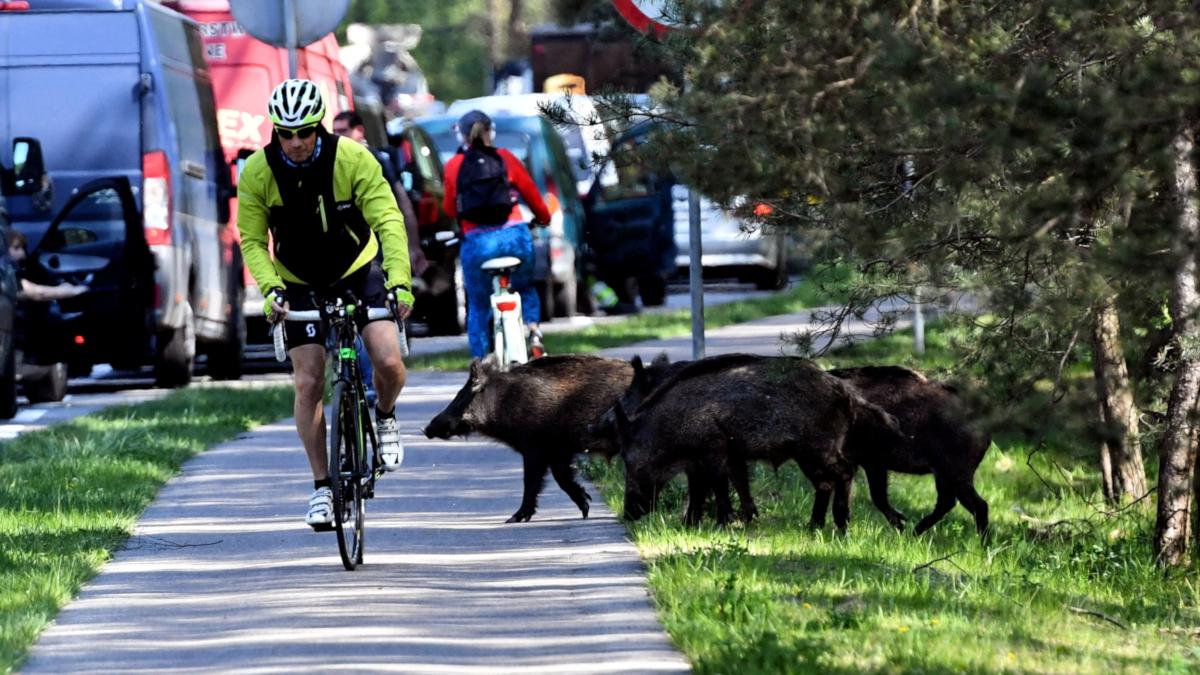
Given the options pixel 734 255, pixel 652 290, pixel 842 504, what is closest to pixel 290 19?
pixel 842 504

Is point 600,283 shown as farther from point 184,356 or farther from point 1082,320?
point 1082,320

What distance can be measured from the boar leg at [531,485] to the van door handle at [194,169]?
25.5 feet

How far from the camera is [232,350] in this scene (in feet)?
67.8

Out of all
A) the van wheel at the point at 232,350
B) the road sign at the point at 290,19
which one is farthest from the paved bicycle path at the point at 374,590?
the van wheel at the point at 232,350

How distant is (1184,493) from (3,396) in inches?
353

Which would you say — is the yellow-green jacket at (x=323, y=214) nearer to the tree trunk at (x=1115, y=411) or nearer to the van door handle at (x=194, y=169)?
the tree trunk at (x=1115, y=411)

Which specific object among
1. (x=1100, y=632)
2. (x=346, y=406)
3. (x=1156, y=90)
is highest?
(x=1156, y=90)

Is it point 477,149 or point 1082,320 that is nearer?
point 1082,320

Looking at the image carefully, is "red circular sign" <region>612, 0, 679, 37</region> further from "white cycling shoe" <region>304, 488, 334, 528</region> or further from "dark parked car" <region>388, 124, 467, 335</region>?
"dark parked car" <region>388, 124, 467, 335</region>

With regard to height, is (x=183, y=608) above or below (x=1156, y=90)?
below

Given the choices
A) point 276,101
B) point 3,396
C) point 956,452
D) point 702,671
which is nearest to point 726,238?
point 3,396

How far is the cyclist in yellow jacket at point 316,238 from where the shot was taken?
9.71 meters

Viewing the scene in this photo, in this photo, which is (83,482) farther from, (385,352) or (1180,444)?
(1180,444)

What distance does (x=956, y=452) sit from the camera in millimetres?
11633
